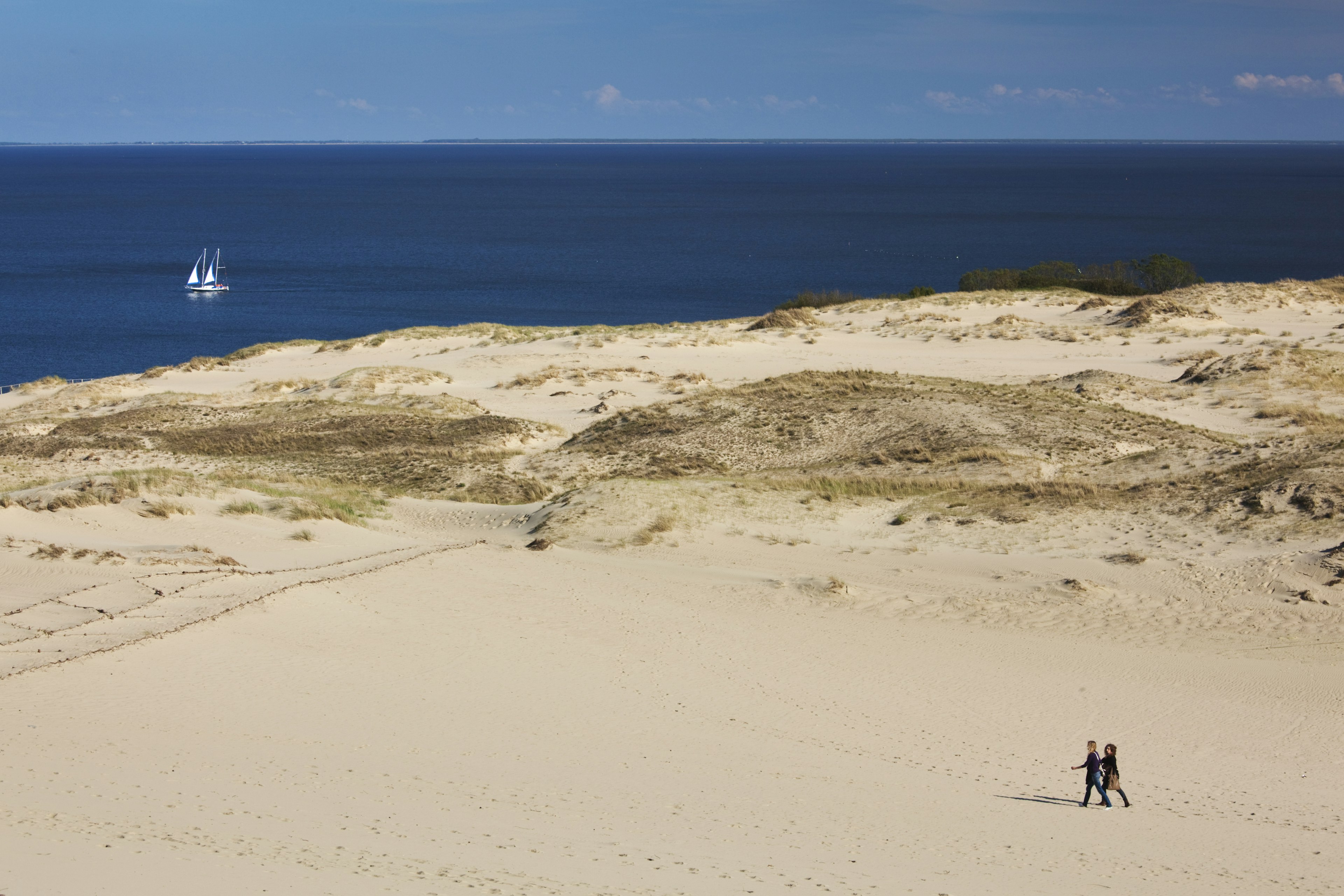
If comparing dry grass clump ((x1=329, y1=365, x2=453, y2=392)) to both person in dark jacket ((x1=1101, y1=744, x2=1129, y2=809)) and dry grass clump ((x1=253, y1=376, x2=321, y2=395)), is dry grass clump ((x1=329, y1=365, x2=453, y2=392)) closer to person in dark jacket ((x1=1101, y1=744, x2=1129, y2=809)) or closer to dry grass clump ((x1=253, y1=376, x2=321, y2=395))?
dry grass clump ((x1=253, y1=376, x2=321, y2=395))

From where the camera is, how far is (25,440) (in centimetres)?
3022

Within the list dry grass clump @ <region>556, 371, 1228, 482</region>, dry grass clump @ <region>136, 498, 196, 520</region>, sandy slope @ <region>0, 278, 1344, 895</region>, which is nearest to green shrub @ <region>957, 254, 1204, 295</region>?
dry grass clump @ <region>556, 371, 1228, 482</region>

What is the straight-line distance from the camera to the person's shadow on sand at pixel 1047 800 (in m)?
11.4

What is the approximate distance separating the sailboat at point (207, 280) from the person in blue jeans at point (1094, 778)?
305 feet

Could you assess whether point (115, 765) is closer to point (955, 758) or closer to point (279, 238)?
point (955, 758)

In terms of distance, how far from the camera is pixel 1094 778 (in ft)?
36.9

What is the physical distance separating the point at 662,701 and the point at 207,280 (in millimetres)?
91954

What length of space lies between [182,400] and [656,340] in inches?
717

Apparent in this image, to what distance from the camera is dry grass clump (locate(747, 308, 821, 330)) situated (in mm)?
49344

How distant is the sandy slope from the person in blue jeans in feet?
0.81

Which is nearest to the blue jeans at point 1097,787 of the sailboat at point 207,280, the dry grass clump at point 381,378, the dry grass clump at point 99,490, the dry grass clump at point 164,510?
the dry grass clump at point 164,510

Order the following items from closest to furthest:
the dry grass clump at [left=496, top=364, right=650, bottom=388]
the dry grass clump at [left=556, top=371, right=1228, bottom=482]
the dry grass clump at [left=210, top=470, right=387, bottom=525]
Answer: the dry grass clump at [left=210, top=470, right=387, bottom=525], the dry grass clump at [left=556, top=371, right=1228, bottom=482], the dry grass clump at [left=496, top=364, right=650, bottom=388]

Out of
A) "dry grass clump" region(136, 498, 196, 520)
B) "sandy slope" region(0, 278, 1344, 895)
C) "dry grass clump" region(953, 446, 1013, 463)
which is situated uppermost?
"dry grass clump" region(953, 446, 1013, 463)

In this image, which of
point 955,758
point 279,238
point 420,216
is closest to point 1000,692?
point 955,758
